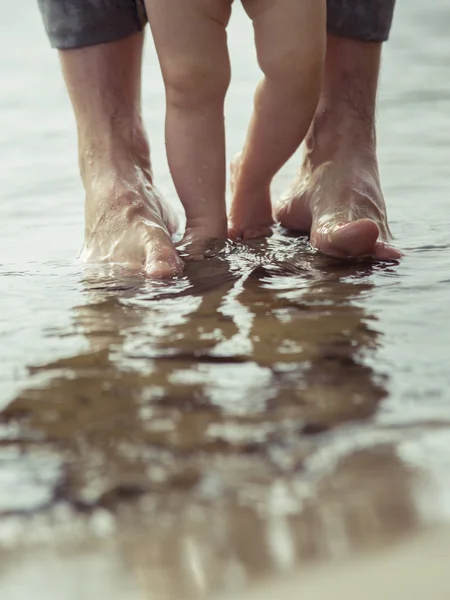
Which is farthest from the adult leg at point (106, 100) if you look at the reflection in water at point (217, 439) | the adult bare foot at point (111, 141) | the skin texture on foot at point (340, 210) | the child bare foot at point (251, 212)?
the reflection in water at point (217, 439)

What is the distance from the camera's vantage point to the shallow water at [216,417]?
51 centimetres

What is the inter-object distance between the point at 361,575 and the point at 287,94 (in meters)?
0.94

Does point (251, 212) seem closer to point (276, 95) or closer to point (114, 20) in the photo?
point (276, 95)

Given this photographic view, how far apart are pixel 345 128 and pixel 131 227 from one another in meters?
0.41

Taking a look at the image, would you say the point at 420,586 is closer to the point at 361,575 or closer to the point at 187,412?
the point at 361,575

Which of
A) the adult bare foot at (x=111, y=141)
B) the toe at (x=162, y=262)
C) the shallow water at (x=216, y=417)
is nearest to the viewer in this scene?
the shallow water at (x=216, y=417)

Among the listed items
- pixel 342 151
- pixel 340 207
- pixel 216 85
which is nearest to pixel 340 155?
pixel 342 151

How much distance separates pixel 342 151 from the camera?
1468mm

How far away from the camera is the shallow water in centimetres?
51

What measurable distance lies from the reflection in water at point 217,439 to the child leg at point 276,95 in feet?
1.37

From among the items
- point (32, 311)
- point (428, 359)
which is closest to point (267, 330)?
point (428, 359)

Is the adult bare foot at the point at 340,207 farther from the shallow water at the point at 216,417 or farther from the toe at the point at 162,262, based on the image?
the toe at the point at 162,262

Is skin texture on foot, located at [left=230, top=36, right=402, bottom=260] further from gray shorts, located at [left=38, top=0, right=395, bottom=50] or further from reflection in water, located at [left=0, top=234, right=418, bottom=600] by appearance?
reflection in water, located at [left=0, top=234, right=418, bottom=600]

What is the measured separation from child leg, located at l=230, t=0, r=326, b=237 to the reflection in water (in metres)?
0.42
